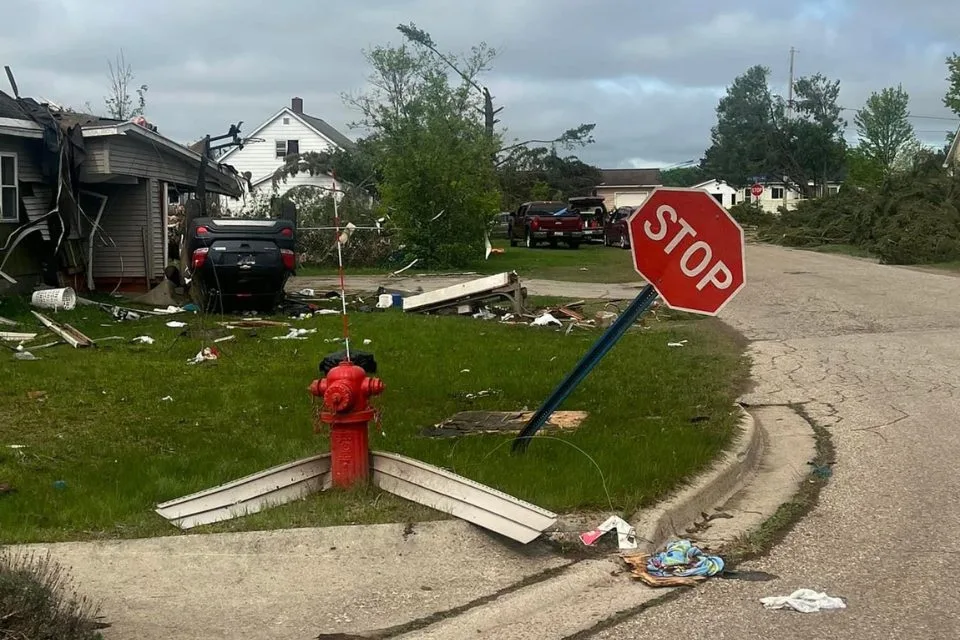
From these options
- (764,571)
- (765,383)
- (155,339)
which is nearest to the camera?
(764,571)

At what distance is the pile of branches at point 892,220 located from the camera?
26.1 m

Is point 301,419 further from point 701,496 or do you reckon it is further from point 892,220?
point 892,220

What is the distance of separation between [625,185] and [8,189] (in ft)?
282

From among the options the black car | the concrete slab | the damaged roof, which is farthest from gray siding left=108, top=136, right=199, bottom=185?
the concrete slab

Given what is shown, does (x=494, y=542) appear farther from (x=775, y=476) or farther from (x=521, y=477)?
(x=775, y=476)

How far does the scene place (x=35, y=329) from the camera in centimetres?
1330

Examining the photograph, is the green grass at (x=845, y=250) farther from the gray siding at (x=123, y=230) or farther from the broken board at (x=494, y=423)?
the broken board at (x=494, y=423)

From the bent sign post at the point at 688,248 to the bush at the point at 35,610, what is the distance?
378cm

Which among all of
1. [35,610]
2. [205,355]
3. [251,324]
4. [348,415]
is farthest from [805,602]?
[251,324]

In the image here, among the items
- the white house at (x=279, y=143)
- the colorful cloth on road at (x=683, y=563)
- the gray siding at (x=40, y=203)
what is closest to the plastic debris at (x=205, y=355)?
the gray siding at (x=40, y=203)

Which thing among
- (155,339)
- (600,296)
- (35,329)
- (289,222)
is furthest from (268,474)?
(600,296)

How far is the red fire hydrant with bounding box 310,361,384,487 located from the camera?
5.84 meters

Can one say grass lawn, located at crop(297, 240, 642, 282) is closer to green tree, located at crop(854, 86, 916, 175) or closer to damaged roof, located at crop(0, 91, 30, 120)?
damaged roof, located at crop(0, 91, 30, 120)

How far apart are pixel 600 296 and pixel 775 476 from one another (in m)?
12.5
